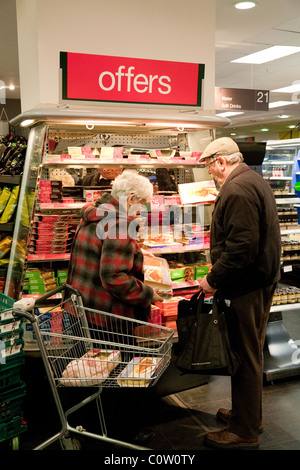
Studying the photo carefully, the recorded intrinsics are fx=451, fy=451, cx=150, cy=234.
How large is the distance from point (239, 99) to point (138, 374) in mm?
6893

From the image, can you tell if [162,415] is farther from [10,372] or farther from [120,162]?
[120,162]

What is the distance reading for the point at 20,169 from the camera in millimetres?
4273

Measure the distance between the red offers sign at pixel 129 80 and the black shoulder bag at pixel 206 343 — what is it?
173cm

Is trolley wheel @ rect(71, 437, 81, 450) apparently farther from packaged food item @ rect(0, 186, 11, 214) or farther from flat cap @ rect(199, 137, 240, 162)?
flat cap @ rect(199, 137, 240, 162)

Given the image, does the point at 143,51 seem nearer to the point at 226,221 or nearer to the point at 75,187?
the point at 75,187

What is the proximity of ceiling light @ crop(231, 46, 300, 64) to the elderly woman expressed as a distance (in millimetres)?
6013

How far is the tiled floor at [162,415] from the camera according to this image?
10.9 feet

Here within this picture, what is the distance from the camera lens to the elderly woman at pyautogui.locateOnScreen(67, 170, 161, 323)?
9.50ft

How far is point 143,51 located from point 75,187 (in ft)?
4.38

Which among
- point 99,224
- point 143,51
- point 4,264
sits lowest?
point 4,264

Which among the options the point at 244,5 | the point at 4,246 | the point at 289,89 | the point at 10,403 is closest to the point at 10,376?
the point at 10,403

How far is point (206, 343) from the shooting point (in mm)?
3014

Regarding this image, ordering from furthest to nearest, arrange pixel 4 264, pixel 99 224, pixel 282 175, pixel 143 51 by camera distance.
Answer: pixel 282 175 → pixel 4 264 → pixel 143 51 → pixel 99 224

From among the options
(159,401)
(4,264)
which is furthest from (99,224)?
(159,401)
